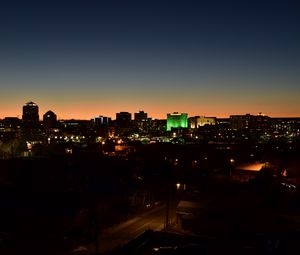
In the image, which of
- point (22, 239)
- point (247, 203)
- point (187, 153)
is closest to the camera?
point (22, 239)

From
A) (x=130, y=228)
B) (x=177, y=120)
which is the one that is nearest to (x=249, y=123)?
(x=177, y=120)

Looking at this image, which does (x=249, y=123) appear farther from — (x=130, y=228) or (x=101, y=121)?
(x=130, y=228)

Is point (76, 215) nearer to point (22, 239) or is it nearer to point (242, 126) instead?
point (22, 239)

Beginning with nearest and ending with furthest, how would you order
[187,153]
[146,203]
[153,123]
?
[146,203], [187,153], [153,123]

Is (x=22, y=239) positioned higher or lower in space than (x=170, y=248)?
lower

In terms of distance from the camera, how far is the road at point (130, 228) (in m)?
12.2

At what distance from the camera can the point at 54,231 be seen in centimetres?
1213

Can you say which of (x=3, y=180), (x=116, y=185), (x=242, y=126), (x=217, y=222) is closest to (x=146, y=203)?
(x=116, y=185)

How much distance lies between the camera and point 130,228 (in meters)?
13.9

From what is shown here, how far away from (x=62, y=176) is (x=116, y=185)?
3.51 m

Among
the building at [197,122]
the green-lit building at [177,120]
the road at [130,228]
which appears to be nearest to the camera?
the road at [130,228]

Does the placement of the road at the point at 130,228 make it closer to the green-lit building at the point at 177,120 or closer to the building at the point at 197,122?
the green-lit building at the point at 177,120

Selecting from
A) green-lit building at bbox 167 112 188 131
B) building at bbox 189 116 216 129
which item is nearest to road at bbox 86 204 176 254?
green-lit building at bbox 167 112 188 131

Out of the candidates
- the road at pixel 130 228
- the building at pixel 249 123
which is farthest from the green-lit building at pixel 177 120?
the road at pixel 130 228
